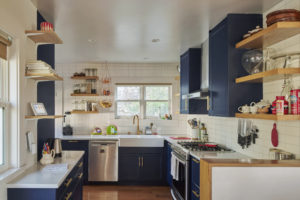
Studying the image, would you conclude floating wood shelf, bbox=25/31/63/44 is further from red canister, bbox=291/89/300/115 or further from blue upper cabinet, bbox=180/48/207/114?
blue upper cabinet, bbox=180/48/207/114

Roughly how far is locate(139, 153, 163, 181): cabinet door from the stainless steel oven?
831 mm

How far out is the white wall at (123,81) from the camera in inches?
219

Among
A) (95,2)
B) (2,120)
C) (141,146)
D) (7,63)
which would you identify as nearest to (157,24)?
(95,2)

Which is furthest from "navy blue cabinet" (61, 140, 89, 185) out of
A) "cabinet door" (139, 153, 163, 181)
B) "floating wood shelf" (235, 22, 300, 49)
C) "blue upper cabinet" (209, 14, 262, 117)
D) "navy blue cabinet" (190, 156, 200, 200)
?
"floating wood shelf" (235, 22, 300, 49)

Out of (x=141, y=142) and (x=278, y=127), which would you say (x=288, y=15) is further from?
(x=141, y=142)

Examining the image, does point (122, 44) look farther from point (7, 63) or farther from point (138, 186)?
point (138, 186)

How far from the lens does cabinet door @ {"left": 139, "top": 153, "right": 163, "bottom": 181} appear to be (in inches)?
193

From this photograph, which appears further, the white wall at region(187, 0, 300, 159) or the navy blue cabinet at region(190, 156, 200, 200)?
the navy blue cabinet at region(190, 156, 200, 200)

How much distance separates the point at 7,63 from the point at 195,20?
1.99 metres

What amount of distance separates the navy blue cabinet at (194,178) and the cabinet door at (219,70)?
2.16 feet

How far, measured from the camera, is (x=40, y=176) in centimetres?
217

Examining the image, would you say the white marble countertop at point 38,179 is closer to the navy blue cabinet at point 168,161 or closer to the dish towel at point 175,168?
the dish towel at point 175,168

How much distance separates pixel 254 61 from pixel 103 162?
349 cm

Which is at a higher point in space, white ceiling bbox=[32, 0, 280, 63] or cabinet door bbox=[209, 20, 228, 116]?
white ceiling bbox=[32, 0, 280, 63]
